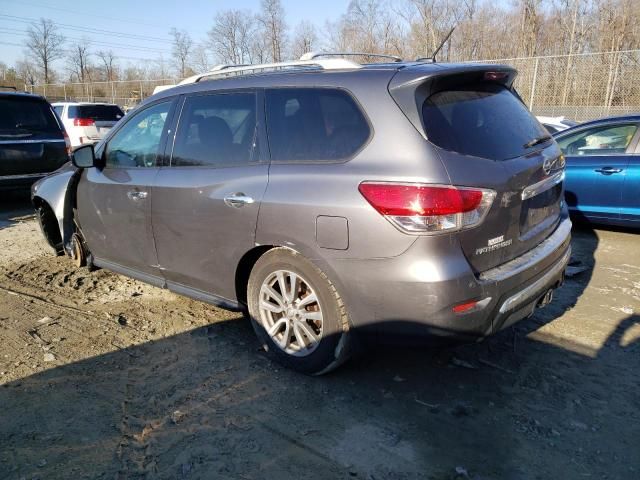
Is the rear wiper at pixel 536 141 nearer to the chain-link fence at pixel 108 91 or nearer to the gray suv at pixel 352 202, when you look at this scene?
the gray suv at pixel 352 202

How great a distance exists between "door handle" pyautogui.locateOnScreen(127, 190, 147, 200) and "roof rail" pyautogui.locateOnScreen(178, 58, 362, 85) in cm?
93

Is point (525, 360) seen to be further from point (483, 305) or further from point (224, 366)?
point (224, 366)

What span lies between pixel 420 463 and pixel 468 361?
112cm

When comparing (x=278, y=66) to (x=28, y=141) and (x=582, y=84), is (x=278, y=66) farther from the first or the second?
(x=582, y=84)

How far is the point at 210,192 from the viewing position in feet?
11.4

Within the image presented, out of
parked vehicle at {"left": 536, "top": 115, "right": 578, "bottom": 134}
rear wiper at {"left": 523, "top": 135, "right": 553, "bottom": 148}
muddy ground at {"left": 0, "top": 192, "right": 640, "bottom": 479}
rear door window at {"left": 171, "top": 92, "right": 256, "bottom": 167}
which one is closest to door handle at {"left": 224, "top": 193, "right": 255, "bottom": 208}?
rear door window at {"left": 171, "top": 92, "right": 256, "bottom": 167}

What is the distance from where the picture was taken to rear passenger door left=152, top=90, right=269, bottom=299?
3309 millimetres

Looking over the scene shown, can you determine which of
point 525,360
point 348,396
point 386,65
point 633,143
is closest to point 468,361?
point 525,360

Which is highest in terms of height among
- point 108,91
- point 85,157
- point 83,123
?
point 108,91

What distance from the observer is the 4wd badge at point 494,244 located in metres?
2.71

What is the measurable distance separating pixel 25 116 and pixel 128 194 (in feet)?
18.5

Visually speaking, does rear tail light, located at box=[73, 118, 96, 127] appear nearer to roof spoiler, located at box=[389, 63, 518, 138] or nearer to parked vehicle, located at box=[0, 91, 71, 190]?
parked vehicle, located at box=[0, 91, 71, 190]

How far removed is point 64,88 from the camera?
40.0m

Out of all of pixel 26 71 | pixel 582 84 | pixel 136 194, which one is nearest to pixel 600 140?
pixel 136 194
